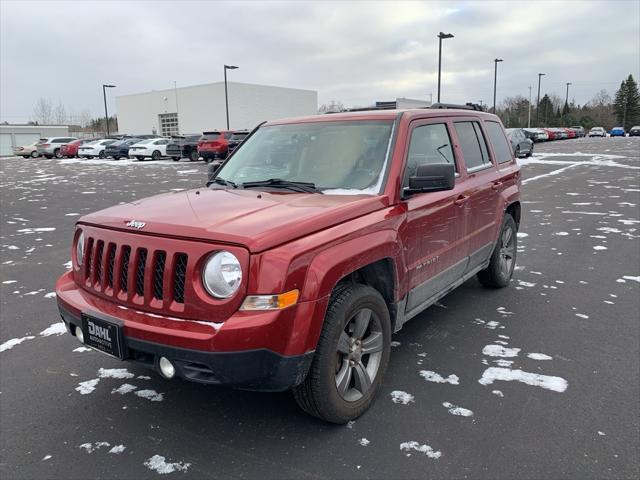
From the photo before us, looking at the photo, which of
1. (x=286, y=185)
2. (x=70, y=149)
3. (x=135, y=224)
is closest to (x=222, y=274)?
(x=135, y=224)

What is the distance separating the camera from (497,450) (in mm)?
2885

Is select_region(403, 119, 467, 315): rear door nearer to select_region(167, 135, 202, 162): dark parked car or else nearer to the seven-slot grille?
the seven-slot grille

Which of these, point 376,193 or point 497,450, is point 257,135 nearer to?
point 376,193

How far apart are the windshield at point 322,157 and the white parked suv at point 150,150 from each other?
31.7m

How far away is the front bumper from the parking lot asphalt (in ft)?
1.77

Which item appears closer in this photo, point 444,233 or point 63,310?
point 63,310

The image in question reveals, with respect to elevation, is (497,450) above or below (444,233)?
below

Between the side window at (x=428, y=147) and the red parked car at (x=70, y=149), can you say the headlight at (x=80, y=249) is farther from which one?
the red parked car at (x=70, y=149)

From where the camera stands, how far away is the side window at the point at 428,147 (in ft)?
12.6

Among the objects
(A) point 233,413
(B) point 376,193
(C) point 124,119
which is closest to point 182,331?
(A) point 233,413

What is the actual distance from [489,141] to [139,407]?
4056mm

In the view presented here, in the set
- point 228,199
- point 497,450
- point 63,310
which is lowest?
point 497,450

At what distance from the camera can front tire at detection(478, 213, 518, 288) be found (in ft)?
18.0

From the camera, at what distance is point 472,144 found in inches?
193
